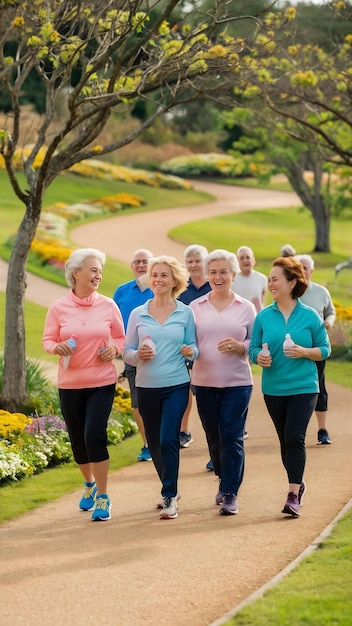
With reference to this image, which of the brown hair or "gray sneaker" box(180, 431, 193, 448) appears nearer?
the brown hair

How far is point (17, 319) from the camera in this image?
12.8m

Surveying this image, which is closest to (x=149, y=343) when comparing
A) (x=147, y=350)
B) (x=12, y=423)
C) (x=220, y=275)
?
(x=147, y=350)

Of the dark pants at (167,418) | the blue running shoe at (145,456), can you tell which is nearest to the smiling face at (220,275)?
the dark pants at (167,418)

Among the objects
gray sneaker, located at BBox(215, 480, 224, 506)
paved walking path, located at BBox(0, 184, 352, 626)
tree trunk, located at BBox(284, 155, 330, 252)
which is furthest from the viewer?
tree trunk, located at BBox(284, 155, 330, 252)

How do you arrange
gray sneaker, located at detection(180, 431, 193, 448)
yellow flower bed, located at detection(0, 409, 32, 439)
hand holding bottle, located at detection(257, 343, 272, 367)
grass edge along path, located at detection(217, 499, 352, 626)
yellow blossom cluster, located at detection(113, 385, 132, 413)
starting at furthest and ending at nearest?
yellow blossom cluster, located at detection(113, 385, 132, 413) → gray sneaker, located at detection(180, 431, 193, 448) → yellow flower bed, located at detection(0, 409, 32, 439) → hand holding bottle, located at detection(257, 343, 272, 367) → grass edge along path, located at detection(217, 499, 352, 626)

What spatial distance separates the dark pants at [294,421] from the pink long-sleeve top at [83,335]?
126 cm

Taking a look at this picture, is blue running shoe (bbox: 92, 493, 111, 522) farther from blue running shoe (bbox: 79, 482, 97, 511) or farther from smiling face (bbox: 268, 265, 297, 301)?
smiling face (bbox: 268, 265, 297, 301)

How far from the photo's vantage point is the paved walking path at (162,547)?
6.22 m

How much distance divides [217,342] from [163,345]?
447 millimetres

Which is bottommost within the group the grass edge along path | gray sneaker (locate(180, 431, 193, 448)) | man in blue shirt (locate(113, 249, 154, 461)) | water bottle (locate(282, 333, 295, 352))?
gray sneaker (locate(180, 431, 193, 448))

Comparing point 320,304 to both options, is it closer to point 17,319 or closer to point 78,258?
point 17,319

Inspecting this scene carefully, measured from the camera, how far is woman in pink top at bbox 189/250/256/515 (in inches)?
342

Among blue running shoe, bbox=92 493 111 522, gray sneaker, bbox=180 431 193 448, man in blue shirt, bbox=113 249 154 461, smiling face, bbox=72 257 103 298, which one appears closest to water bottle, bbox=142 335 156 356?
smiling face, bbox=72 257 103 298

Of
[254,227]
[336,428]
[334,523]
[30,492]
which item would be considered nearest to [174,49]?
[336,428]
